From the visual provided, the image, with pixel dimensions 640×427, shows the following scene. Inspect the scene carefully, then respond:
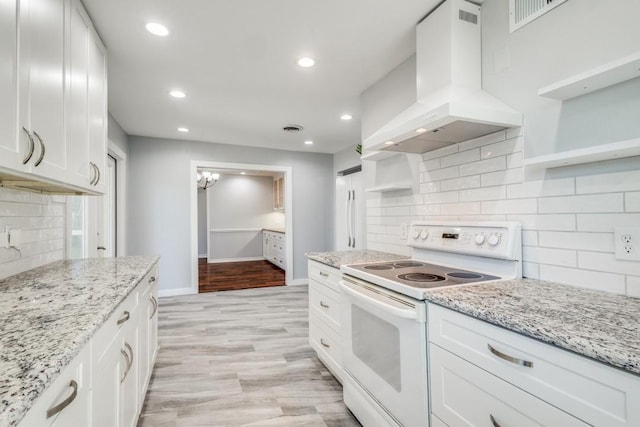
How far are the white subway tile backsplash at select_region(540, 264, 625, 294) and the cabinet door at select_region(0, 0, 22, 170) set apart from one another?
2.15 meters

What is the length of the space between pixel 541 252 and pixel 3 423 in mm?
1805

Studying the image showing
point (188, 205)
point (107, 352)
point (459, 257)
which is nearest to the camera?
point (107, 352)

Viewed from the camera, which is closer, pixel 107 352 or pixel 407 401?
pixel 107 352

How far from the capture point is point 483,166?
172 cm

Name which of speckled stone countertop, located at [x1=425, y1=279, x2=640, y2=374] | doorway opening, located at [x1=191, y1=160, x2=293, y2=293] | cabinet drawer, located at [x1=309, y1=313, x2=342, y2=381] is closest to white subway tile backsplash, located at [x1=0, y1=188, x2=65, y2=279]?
cabinet drawer, located at [x1=309, y1=313, x2=342, y2=381]

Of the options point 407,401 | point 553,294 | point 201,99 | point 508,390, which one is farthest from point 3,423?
point 201,99

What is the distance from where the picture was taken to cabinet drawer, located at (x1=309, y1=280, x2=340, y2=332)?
2121 mm

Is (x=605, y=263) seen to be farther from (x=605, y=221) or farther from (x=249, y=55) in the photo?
(x=249, y=55)

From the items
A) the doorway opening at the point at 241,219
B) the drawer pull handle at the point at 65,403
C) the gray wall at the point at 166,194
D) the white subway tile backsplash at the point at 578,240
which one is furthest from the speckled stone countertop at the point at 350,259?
the doorway opening at the point at 241,219

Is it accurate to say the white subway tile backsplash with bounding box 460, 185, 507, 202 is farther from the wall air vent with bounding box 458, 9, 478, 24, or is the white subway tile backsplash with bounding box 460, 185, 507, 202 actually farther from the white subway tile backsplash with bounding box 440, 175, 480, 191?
the wall air vent with bounding box 458, 9, 478, 24

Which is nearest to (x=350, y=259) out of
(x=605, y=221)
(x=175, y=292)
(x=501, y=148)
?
(x=501, y=148)

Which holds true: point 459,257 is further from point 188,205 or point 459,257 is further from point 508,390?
point 188,205

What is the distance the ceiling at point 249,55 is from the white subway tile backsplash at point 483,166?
3.12ft

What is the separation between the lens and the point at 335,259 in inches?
88.0
